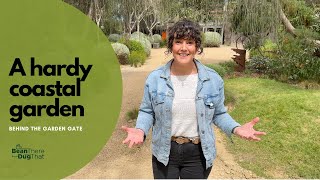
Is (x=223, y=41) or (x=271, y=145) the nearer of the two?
(x=271, y=145)

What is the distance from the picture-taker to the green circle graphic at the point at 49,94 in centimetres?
450

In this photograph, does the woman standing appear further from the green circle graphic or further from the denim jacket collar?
the green circle graphic

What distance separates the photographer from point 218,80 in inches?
83.2

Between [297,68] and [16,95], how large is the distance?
6568mm

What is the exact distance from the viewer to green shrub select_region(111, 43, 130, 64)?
13.3 metres

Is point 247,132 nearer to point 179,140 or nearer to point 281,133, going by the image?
point 179,140

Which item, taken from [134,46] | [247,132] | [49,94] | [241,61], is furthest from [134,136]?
[134,46]

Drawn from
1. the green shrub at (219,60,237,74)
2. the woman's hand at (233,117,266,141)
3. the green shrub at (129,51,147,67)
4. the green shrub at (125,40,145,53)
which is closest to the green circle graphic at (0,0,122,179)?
the woman's hand at (233,117,266,141)

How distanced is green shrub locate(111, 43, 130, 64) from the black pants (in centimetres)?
1143

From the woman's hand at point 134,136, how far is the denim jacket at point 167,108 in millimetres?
41

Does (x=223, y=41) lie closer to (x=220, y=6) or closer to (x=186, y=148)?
(x=220, y=6)

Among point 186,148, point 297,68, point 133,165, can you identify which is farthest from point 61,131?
point 297,68

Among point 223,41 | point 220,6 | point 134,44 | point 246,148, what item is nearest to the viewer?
point 246,148

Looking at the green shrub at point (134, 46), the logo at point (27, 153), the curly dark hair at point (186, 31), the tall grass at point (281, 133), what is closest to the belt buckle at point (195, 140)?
the curly dark hair at point (186, 31)
